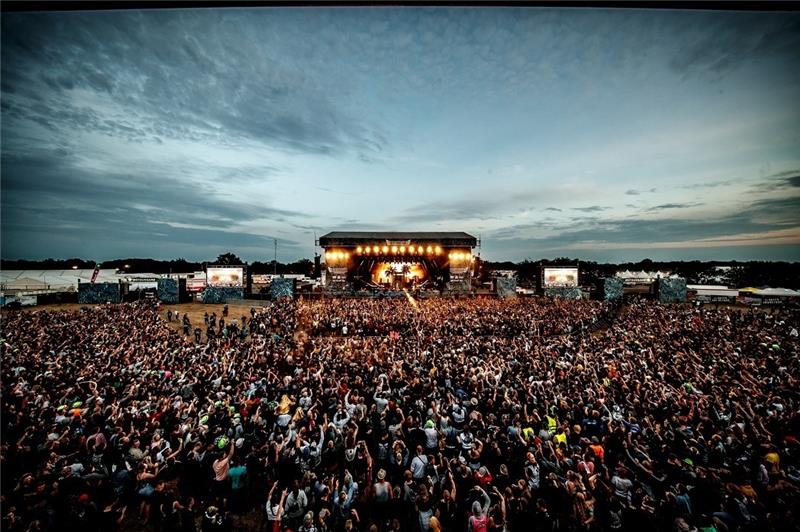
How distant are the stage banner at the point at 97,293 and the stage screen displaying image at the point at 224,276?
8903 millimetres

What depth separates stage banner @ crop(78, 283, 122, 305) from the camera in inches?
1296

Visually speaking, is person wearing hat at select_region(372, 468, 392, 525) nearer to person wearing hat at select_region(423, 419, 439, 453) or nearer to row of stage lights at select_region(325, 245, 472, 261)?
person wearing hat at select_region(423, 419, 439, 453)

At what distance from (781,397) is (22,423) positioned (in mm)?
20195

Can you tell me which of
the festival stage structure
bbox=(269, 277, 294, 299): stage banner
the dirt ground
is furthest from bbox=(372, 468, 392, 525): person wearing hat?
the festival stage structure

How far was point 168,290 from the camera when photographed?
1304 inches

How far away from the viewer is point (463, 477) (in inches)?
232

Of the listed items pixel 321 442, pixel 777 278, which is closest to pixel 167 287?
pixel 321 442

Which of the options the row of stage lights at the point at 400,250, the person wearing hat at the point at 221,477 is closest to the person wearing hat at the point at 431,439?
the person wearing hat at the point at 221,477

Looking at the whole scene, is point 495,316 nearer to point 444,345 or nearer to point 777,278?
point 444,345

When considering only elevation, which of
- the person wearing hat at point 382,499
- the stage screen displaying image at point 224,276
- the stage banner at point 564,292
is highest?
the stage screen displaying image at point 224,276

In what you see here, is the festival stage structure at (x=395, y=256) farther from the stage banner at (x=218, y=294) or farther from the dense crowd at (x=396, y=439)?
the dense crowd at (x=396, y=439)

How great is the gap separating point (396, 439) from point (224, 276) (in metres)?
33.7

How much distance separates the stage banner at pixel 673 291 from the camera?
3581 centimetres

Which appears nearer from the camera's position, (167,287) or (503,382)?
(503,382)
